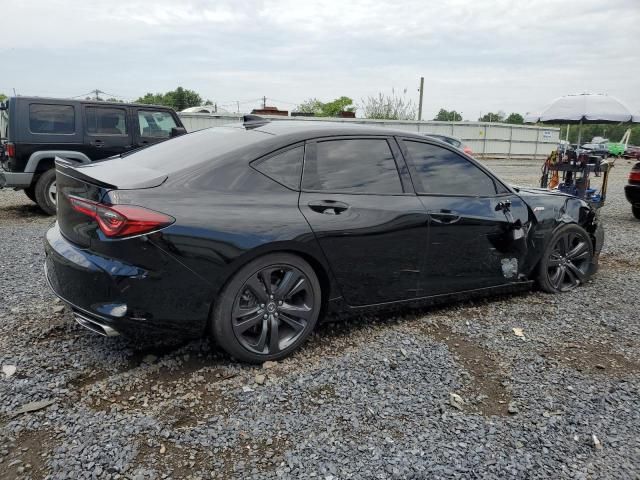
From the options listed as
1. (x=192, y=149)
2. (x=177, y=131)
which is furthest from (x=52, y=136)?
(x=192, y=149)

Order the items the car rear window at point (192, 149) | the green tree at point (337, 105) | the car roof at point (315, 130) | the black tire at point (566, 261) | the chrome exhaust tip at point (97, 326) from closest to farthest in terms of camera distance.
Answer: the chrome exhaust tip at point (97, 326) < the car rear window at point (192, 149) < the car roof at point (315, 130) < the black tire at point (566, 261) < the green tree at point (337, 105)

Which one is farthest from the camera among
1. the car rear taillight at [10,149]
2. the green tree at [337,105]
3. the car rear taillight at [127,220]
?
the green tree at [337,105]

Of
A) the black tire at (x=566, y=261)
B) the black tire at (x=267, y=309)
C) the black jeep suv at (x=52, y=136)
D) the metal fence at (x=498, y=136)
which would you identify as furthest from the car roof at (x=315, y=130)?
the metal fence at (x=498, y=136)

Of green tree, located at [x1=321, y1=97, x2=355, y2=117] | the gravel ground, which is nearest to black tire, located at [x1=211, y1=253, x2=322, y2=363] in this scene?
the gravel ground

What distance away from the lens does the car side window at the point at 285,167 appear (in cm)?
305

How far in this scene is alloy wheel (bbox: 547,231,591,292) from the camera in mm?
4535

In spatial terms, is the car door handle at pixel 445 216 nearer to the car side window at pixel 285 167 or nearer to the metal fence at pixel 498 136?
the car side window at pixel 285 167

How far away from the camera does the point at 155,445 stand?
2268mm

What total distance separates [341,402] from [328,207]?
120 cm

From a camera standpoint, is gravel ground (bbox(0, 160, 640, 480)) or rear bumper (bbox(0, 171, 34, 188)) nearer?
gravel ground (bbox(0, 160, 640, 480))

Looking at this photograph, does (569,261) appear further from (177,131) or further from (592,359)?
(177,131)

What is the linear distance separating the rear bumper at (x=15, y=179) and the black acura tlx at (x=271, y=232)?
17.3 ft

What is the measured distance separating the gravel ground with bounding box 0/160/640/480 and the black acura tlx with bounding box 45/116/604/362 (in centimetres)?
31

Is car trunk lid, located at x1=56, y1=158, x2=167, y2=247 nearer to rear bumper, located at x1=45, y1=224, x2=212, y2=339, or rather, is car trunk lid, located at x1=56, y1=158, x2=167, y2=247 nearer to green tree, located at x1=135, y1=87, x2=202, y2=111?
rear bumper, located at x1=45, y1=224, x2=212, y2=339
